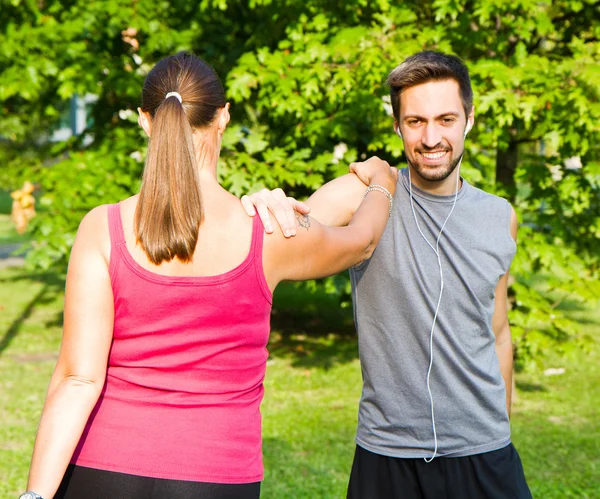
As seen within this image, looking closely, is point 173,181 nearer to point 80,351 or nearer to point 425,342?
point 80,351

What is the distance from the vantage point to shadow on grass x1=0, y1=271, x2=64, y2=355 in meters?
11.9

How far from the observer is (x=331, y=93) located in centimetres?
754

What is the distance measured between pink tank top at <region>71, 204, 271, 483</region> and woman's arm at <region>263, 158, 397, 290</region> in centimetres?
7

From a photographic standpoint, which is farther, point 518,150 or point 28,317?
point 28,317

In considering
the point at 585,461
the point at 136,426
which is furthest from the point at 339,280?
the point at 136,426

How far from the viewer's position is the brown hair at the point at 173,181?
2209 millimetres

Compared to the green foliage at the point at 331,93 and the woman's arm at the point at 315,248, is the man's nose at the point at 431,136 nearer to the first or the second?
the woman's arm at the point at 315,248

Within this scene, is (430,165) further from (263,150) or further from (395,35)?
(263,150)

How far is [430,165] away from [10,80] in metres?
7.11

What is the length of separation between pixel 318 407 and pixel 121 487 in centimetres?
644

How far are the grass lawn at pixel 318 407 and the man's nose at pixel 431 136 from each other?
3663 millimetres

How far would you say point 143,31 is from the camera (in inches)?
366

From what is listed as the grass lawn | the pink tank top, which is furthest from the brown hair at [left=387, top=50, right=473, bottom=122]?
the grass lawn

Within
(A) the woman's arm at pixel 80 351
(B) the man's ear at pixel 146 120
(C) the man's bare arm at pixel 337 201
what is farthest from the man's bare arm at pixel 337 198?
(A) the woman's arm at pixel 80 351
